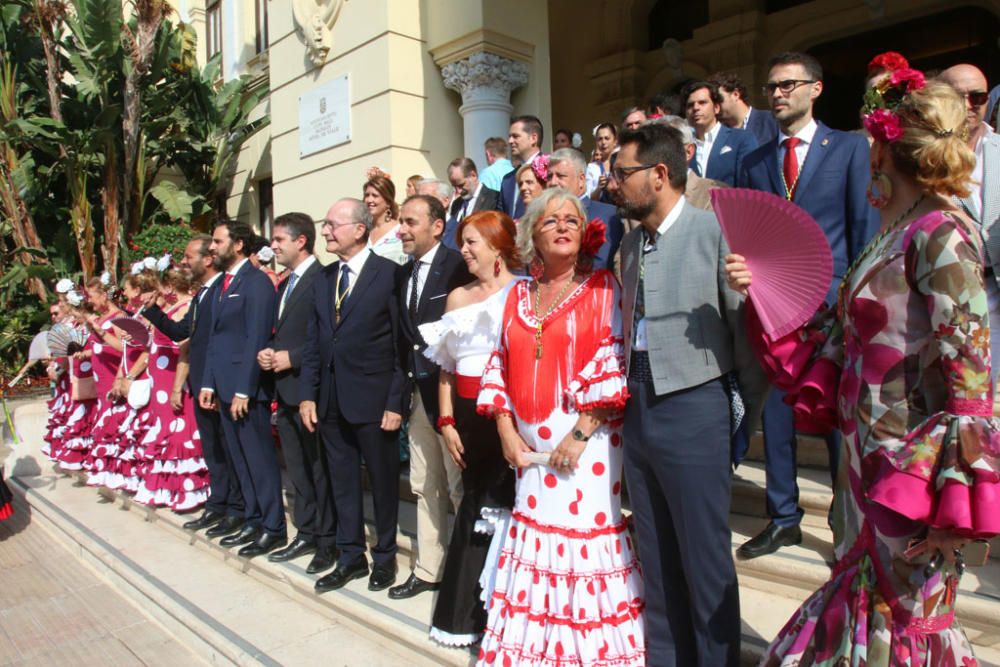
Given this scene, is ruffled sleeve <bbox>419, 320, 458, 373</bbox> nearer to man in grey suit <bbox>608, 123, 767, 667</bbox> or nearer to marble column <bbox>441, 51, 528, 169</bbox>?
man in grey suit <bbox>608, 123, 767, 667</bbox>

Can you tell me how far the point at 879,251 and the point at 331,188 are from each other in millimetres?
7181

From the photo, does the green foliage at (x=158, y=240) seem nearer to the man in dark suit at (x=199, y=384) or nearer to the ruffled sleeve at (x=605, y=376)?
the man in dark suit at (x=199, y=384)

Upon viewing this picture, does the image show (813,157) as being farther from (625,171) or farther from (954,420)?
(954,420)

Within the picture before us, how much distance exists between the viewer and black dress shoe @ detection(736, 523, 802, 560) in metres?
3.35

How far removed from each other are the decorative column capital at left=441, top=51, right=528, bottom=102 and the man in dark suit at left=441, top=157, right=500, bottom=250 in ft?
4.20

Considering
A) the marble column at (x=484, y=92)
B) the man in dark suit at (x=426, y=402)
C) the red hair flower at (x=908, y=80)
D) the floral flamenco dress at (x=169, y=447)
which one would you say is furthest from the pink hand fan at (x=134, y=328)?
the red hair flower at (x=908, y=80)

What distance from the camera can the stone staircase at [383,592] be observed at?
300cm

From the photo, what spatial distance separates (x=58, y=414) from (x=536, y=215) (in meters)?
7.48

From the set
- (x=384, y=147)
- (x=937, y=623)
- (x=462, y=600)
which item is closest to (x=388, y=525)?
(x=462, y=600)

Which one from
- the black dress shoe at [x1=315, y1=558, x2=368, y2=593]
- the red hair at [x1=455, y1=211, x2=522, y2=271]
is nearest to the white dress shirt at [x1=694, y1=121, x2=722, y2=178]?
the red hair at [x1=455, y1=211, x2=522, y2=271]

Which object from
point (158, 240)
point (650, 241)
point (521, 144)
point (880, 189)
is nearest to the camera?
point (880, 189)

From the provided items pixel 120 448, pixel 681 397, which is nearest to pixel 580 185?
pixel 681 397

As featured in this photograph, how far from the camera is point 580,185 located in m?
4.11

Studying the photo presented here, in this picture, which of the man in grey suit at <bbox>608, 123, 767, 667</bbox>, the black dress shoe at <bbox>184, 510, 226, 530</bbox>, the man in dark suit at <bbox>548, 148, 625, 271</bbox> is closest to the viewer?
the man in grey suit at <bbox>608, 123, 767, 667</bbox>
